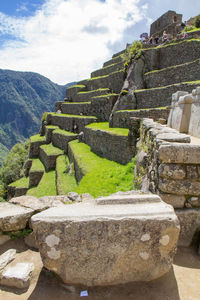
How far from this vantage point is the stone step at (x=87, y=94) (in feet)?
65.2

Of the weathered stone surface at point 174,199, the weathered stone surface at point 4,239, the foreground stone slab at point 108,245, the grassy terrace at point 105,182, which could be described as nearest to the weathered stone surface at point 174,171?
the weathered stone surface at point 174,199

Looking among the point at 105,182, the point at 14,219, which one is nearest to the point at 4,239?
the point at 14,219

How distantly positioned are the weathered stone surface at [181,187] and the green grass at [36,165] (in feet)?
53.2

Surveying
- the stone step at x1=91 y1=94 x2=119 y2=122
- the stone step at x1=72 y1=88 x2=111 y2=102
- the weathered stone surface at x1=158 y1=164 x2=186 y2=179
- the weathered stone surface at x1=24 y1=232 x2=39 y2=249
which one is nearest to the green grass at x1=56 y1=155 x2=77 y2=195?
the stone step at x1=91 y1=94 x2=119 y2=122

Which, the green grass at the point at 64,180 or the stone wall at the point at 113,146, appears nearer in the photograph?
the stone wall at the point at 113,146

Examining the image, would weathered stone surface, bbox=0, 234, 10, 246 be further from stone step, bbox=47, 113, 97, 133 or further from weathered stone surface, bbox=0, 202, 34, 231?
stone step, bbox=47, 113, 97, 133

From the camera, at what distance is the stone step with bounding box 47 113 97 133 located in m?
17.9

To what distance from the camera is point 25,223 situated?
2.38 metres

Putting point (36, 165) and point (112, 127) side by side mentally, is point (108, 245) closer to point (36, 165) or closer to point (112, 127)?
point (112, 127)

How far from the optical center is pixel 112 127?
13461 mm

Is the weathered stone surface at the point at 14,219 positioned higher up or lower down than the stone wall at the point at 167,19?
lower down

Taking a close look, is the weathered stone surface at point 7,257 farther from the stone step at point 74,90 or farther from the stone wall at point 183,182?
the stone step at point 74,90

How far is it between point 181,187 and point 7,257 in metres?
2.09

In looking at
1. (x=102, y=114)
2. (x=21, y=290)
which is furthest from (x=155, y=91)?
(x=21, y=290)
